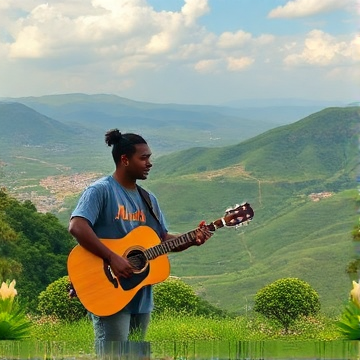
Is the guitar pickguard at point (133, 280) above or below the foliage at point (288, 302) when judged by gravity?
above

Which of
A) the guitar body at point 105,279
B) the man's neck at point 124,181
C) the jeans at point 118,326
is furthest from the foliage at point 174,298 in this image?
the man's neck at point 124,181

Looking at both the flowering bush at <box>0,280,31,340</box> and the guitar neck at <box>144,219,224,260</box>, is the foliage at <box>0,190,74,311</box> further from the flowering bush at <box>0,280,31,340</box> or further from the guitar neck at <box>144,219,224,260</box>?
the guitar neck at <box>144,219,224,260</box>

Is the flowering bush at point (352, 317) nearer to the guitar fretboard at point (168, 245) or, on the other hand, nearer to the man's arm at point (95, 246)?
the guitar fretboard at point (168, 245)

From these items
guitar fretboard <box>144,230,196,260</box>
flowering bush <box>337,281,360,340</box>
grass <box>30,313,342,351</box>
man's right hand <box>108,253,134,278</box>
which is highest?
guitar fretboard <box>144,230,196,260</box>

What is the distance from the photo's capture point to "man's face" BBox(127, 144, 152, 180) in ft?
12.5

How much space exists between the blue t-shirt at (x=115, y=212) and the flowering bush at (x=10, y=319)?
720mm

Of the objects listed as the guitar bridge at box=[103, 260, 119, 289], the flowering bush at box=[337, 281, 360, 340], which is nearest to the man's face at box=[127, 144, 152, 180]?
A: the guitar bridge at box=[103, 260, 119, 289]

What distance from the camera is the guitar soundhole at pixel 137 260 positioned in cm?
391

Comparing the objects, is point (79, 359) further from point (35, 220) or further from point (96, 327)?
point (35, 220)

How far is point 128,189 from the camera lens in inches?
153

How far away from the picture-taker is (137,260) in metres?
3.96

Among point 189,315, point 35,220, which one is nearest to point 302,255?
point 35,220

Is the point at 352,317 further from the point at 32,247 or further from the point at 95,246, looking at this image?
the point at 32,247

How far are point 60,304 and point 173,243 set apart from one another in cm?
474
